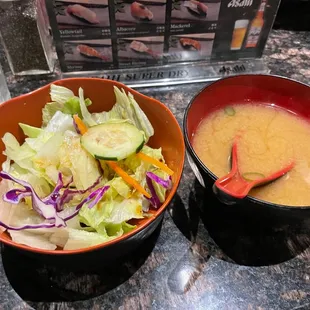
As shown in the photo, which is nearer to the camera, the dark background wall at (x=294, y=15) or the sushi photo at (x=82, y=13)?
the sushi photo at (x=82, y=13)

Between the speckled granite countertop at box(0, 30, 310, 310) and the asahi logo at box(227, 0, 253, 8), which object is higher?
the asahi logo at box(227, 0, 253, 8)

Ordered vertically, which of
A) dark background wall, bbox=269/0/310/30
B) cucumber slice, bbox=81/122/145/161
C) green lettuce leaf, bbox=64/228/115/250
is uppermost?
cucumber slice, bbox=81/122/145/161

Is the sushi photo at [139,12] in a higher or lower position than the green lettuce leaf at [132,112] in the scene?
higher

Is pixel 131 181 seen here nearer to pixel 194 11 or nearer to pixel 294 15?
pixel 194 11

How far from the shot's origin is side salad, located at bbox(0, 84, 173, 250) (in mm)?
731

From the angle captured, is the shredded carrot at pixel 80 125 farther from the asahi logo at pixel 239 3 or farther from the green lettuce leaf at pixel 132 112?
the asahi logo at pixel 239 3

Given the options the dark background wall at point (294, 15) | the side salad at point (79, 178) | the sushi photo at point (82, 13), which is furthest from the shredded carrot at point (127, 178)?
the dark background wall at point (294, 15)

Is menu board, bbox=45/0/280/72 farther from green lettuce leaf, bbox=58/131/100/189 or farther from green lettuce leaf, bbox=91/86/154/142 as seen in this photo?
green lettuce leaf, bbox=58/131/100/189

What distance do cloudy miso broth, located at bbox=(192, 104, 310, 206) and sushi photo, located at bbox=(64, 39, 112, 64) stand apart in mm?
467

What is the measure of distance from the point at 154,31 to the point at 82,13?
0.79ft

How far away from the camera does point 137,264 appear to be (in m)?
0.83

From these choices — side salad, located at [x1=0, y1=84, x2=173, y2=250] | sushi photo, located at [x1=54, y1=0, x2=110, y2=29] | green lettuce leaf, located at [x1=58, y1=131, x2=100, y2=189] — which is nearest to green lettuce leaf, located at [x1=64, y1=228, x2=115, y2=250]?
side salad, located at [x1=0, y1=84, x2=173, y2=250]

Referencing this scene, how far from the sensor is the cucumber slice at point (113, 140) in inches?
31.0

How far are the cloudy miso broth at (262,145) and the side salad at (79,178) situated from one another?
143 mm
